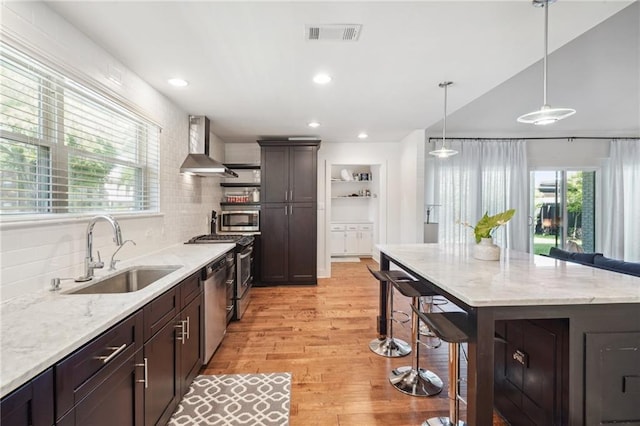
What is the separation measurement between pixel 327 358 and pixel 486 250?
5.44 ft

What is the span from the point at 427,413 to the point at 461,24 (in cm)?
260

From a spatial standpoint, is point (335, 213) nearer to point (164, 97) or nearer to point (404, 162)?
point (404, 162)

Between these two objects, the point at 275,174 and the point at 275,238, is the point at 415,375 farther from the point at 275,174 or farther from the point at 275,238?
the point at 275,174

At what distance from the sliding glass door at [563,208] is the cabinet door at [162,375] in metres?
6.53

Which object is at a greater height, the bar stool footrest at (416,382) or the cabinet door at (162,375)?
the cabinet door at (162,375)

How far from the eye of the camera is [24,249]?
1.47 m

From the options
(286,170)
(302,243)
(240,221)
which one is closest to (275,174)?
(286,170)

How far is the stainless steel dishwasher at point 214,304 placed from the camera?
7.83ft

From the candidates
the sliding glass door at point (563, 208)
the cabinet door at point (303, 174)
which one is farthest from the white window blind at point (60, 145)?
the sliding glass door at point (563, 208)

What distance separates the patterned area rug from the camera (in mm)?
1832

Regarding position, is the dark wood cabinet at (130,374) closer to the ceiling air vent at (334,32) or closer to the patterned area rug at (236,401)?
the patterned area rug at (236,401)

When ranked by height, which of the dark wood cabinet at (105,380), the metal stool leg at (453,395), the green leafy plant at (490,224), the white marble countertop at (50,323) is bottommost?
the metal stool leg at (453,395)

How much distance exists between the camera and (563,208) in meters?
5.68

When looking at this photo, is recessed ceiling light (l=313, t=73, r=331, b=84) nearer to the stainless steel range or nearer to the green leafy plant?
the green leafy plant
